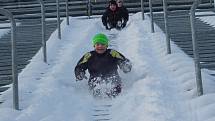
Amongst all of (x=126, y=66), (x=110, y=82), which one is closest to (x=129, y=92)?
(x=110, y=82)

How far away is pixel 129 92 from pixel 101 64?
755 millimetres

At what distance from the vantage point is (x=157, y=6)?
47.5ft

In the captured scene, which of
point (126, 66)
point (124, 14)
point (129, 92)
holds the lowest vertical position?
point (129, 92)

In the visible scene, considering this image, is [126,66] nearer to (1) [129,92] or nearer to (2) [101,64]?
(2) [101,64]

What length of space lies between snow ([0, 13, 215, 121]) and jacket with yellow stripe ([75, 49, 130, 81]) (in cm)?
18

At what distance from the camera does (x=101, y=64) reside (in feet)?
19.5

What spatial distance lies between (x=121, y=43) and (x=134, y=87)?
3212 millimetres

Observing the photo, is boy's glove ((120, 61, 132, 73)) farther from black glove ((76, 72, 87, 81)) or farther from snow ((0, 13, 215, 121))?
black glove ((76, 72, 87, 81))

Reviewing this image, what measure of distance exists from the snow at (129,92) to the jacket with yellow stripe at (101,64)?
184mm

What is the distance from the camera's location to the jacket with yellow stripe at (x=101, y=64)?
19.3 ft

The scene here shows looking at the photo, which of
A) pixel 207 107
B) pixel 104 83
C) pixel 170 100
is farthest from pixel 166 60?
pixel 207 107

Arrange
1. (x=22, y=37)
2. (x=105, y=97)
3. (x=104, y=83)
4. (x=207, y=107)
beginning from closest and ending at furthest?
(x=207, y=107)
(x=105, y=97)
(x=104, y=83)
(x=22, y=37)

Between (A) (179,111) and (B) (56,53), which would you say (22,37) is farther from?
(A) (179,111)

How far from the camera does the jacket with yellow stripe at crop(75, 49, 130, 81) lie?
5.89 m
